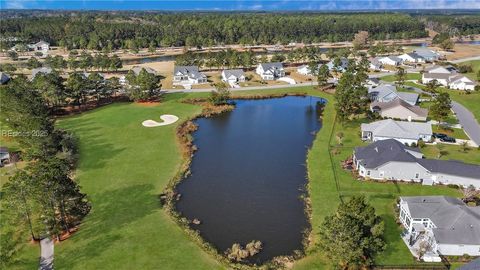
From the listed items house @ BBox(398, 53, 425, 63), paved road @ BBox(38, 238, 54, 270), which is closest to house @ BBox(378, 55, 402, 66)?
house @ BBox(398, 53, 425, 63)

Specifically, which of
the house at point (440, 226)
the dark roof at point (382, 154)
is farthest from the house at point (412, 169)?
the house at point (440, 226)

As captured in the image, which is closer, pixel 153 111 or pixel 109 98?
pixel 153 111

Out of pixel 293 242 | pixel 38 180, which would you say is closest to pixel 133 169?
pixel 38 180

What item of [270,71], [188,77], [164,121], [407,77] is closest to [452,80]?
[407,77]

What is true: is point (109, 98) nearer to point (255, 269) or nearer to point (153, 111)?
point (153, 111)

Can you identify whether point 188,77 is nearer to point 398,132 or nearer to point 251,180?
point 251,180

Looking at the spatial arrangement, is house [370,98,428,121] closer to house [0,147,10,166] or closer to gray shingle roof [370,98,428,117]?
gray shingle roof [370,98,428,117]
